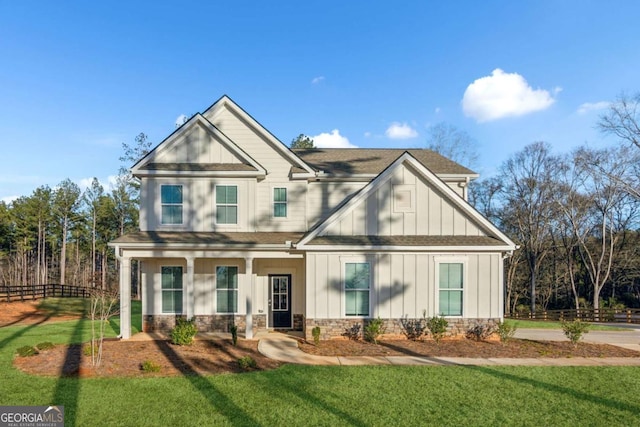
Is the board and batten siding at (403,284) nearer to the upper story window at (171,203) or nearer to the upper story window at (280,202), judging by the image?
the upper story window at (280,202)

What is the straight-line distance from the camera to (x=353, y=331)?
12.4 meters

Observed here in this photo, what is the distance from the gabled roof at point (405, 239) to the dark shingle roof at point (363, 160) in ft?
9.97

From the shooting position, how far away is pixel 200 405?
22.1ft

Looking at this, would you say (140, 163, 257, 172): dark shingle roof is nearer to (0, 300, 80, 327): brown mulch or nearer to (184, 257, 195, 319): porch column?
(184, 257, 195, 319): porch column

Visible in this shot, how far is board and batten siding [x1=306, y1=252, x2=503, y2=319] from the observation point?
12430 mm

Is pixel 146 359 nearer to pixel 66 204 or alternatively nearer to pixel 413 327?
pixel 413 327

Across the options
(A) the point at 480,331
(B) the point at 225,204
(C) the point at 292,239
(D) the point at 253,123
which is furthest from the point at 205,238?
(A) the point at 480,331

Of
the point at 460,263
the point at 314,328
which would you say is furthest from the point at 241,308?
the point at 460,263

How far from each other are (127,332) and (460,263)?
37.9 ft

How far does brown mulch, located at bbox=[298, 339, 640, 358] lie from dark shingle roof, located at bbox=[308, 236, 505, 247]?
3111 millimetres

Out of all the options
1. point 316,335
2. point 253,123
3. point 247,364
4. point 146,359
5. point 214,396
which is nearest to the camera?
point 214,396

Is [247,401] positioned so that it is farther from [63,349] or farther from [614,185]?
[614,185]

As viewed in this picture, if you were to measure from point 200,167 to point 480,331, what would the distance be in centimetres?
1152

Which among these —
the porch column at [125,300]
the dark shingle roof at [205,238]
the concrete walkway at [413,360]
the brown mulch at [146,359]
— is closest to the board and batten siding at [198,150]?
the dark shingle roof at [205,238]
